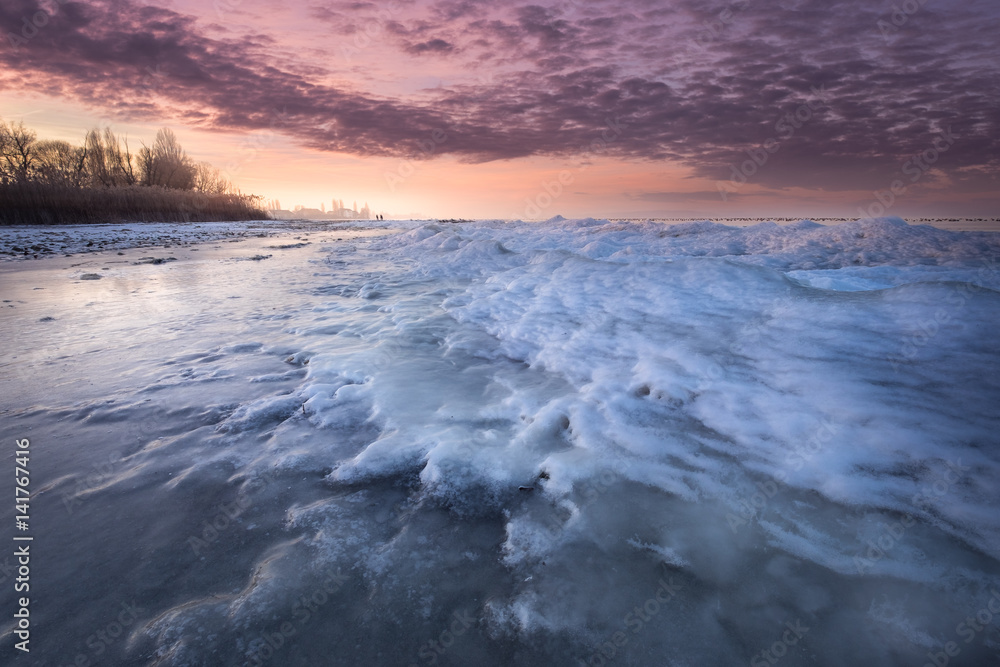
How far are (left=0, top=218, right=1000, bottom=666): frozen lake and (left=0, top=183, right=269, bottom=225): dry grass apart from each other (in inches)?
991

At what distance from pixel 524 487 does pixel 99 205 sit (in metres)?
35.4

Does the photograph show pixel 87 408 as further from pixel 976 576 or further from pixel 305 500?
pixel 976 576

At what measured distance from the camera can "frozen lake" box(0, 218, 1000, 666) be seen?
1597mm

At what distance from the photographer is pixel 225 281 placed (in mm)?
9039

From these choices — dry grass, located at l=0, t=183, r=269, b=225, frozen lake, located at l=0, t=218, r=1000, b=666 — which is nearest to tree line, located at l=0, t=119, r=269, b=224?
dry grass, located at l=0, t=183, r=269, b=225

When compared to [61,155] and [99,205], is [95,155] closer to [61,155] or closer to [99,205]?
[61,155]

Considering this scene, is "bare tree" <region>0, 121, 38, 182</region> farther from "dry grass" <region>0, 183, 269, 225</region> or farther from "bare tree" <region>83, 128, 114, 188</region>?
"dry grass" <region>0, 183, 269, 225</region>

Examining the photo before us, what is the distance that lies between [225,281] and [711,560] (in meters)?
10.4

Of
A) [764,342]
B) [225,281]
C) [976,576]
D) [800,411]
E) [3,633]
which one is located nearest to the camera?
[3,633]

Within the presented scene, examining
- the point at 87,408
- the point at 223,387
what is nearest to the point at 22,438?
the point at 87,408

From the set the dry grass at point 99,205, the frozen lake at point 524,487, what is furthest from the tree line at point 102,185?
the frozen lake at point 524,487

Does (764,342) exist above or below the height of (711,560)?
above

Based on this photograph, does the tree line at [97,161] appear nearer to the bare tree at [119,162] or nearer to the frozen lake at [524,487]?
the bare tree at [119,162]

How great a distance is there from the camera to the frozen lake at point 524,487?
1597mm
